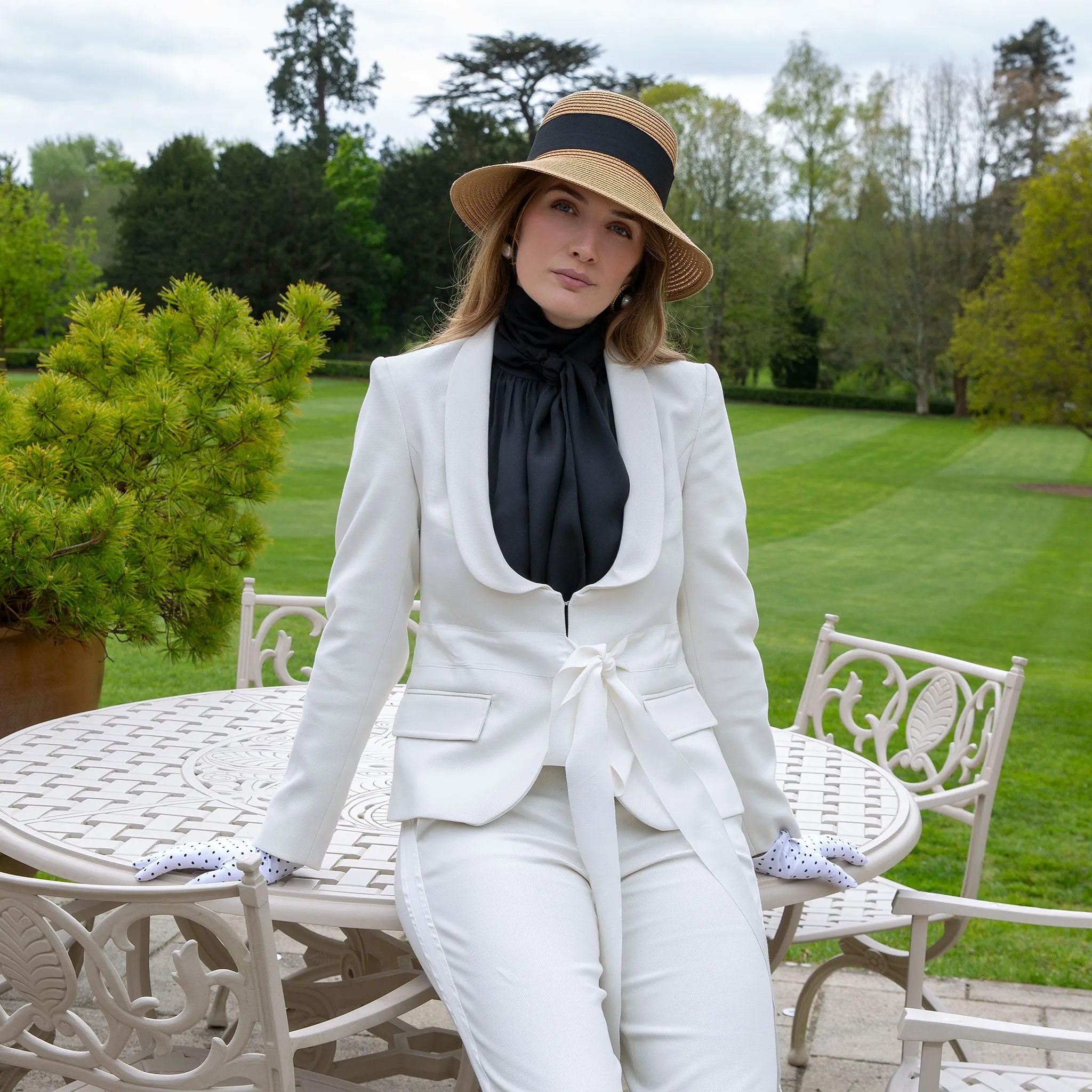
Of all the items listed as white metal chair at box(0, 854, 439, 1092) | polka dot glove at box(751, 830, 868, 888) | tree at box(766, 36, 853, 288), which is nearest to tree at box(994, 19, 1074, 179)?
tree at box(766, 36, 853, 288)

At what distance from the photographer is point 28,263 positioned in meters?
25.0

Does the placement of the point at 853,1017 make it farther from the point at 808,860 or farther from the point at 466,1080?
the point at 466,1080

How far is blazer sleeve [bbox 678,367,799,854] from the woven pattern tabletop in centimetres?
12

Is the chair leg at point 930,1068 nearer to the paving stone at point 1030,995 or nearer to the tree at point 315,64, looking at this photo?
the paving stone at point 1030,995

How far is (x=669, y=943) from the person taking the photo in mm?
1557

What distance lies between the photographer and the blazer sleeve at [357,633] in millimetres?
1713

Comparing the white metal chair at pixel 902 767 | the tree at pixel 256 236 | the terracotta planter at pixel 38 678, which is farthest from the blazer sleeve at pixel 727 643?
the tree at pixel 256 236

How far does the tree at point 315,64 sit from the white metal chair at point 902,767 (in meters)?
46.2

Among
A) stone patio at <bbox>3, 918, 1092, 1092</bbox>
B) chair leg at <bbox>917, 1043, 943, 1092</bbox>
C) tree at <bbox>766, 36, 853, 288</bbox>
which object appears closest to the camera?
chair leg at <bbox>917, 1043, 943, 1092</bbox>

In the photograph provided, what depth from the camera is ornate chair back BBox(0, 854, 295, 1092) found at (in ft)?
4.65

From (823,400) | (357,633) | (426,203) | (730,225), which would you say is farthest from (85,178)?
(357,633)

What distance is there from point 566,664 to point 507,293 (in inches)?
25.5

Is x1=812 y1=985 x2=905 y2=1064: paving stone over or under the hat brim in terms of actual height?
under

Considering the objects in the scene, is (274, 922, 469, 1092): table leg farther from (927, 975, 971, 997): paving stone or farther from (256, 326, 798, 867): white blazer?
(927, 975, 971, 997): paving stone
